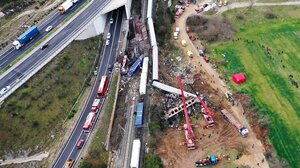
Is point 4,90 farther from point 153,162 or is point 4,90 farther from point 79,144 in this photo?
point 153,162

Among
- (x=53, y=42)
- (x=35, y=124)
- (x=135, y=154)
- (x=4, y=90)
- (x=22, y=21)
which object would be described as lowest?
(x=135, y=154)

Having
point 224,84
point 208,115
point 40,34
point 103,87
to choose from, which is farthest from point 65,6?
point 208,115

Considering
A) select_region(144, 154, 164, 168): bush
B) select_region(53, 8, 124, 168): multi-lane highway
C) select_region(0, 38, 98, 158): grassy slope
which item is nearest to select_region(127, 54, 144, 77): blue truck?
select_region(53, 8, 124, 168): multi-lane highway

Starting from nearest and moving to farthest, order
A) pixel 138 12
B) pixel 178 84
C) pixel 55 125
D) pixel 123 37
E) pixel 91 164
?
pixel 91 164, pixel 55 125, pixel 178 84, pixel 123 37, pixel 138 12

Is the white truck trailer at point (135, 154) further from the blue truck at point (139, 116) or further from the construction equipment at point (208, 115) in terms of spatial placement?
the construction equipment at point (208, 115)

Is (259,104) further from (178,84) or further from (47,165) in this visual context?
(47,165)

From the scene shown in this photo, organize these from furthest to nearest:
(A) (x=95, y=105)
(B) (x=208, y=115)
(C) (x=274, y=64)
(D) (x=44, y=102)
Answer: (C) (x=274, y=64) → (A) (x=95, y=105) → (D) (x=44, y=102) → (B) (x=208, y=115)

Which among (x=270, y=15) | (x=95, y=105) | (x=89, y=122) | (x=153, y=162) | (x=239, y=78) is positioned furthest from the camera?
(x=270, y=15)

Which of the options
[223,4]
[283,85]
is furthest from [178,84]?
[223,4]
